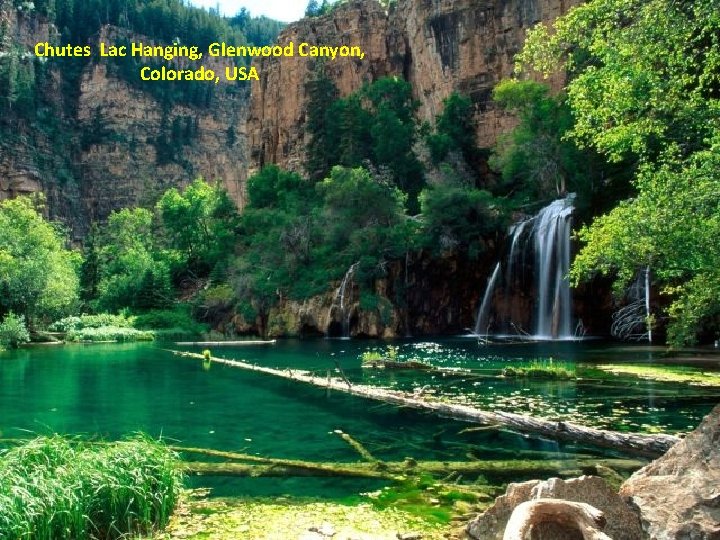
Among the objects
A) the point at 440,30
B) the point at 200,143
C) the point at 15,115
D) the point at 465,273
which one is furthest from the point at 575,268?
the point at 200,143

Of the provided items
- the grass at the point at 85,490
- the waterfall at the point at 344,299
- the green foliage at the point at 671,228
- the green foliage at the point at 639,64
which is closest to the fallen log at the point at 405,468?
the grass at the point at 85,490

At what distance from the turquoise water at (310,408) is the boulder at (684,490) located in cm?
335

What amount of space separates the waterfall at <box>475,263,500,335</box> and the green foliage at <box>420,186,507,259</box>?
1594 mm

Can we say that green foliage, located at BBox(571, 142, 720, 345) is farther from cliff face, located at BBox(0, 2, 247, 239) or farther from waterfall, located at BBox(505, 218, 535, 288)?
cliff face, located at BBox(0, 2, 247, 239)

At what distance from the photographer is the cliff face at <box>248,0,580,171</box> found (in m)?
46.3

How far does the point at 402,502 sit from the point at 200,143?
89.4 metres

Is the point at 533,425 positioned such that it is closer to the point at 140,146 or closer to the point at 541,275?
the point at 541,275

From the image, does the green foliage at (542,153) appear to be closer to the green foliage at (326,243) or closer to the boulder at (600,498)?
the green foliage at (326,243)

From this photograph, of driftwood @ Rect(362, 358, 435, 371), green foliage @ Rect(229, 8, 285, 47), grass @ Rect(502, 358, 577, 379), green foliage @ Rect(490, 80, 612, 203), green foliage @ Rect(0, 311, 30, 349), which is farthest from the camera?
green foliage @ Rect(229, 8, 285, 47)

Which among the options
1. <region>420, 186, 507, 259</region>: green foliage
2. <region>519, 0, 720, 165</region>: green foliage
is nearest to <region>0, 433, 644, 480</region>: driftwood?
<region>519, 0, 720, 165</region>: green foliage

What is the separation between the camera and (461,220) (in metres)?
35.4

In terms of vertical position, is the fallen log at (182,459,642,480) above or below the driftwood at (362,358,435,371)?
below

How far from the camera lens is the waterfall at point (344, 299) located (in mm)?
36500

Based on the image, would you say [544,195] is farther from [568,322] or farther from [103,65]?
[103,65]
